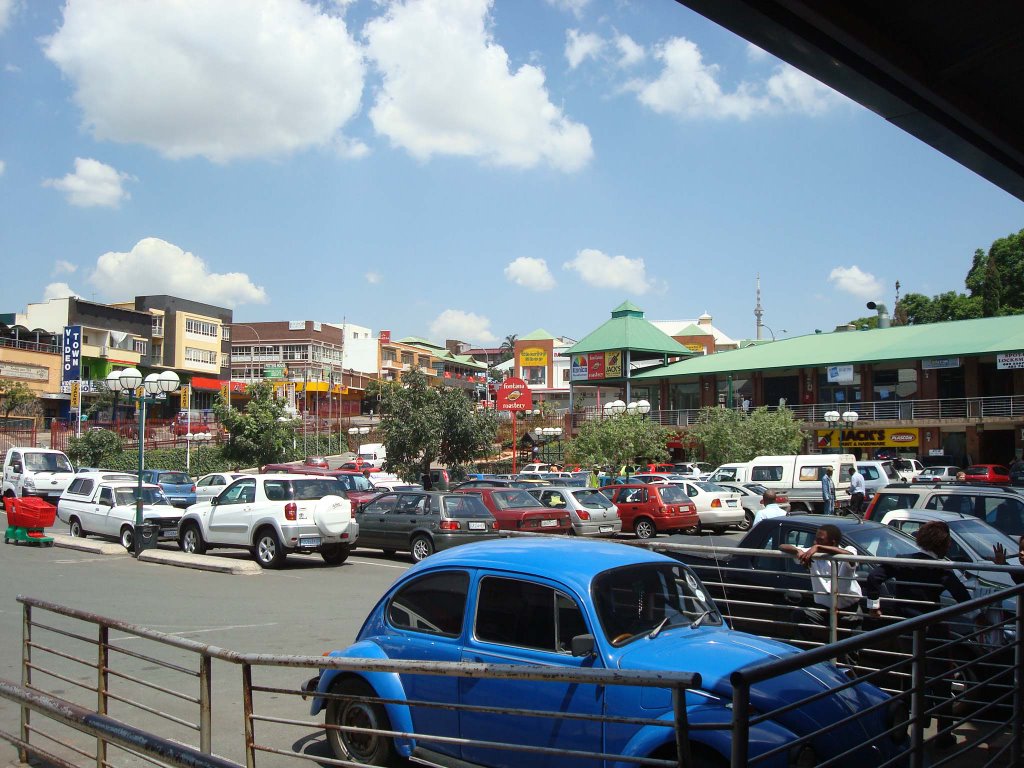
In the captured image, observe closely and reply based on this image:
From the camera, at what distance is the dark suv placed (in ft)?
42.1

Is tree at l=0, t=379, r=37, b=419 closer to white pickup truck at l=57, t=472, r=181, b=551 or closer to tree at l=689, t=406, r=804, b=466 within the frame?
white pickup truck at l=57, t=472, r=181, b=551

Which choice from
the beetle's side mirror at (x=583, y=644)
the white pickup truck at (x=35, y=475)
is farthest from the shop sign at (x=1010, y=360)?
the beetle's side mirror at (x=583, y=644)

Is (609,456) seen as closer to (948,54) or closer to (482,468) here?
(482,468)

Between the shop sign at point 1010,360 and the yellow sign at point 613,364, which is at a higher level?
the yellow sign at point 613,364

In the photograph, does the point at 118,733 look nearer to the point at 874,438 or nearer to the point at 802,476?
the point at 802,476

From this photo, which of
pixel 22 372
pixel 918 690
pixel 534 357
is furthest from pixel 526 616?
pixel 534 357

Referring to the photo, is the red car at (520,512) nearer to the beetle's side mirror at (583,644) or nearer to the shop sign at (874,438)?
the beetle's side mirror at (583,644)

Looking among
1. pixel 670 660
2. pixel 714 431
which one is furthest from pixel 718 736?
pixel 714 431

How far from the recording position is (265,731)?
23.8 feet

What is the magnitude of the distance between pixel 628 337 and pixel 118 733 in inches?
2478

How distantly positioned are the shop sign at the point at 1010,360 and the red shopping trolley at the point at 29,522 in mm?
44938

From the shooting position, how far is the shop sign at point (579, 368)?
68.3 metres

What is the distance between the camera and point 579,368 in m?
68.8

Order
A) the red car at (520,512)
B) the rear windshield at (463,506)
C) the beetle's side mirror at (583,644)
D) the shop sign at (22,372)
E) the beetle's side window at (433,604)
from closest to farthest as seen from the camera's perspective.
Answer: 1. the beetle's side mirror at (583,644)
2. the beetle's side window at (433,604)
3. the rear windshield at (463,506)
4. the red car at (520,512)
5. the shop sign at (22,372)
